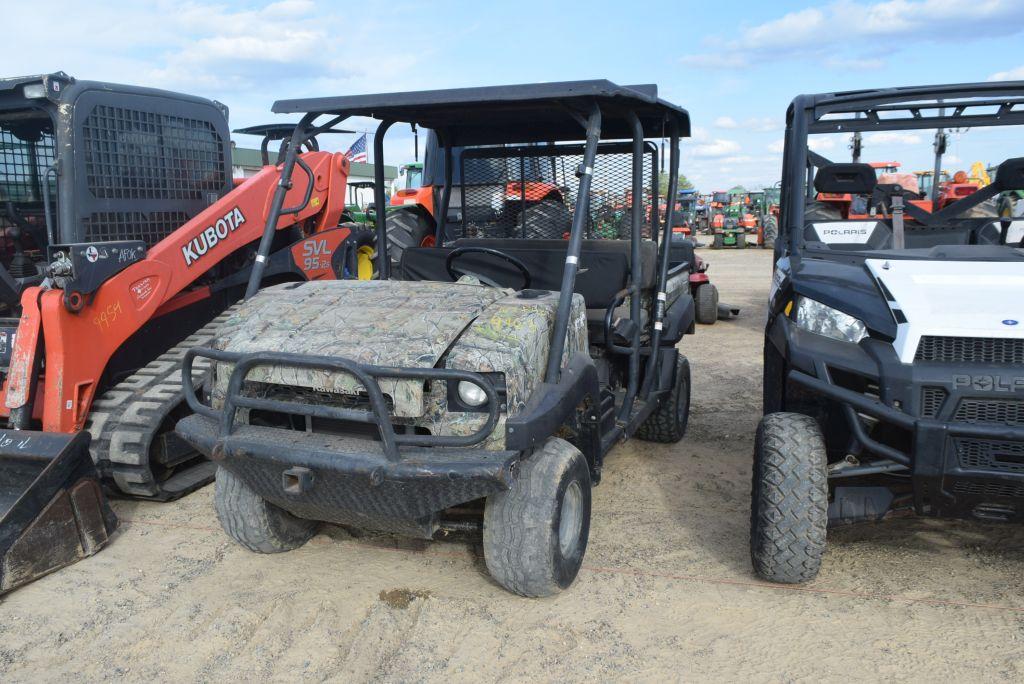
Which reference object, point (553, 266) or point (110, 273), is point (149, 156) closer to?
point (110, 273)

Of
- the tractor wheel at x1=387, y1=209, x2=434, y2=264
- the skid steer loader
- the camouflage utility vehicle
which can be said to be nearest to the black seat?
the camouflage utility vehicle

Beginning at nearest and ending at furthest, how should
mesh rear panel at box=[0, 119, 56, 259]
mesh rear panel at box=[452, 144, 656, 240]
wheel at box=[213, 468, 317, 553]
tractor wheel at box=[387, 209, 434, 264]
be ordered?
wheel at box=[213, 468, 317, 553], mesh rear panel at box=[452, 144, 656, 240], mesh rear panel at box=[0, 119, 56, 259], tractor wheel at box=[387, 209, 434, 264]

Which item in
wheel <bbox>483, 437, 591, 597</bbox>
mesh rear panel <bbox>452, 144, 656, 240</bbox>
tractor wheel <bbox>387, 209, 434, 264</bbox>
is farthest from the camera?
tractor wheel <bbox>387, 209, 434, 264</bbox>

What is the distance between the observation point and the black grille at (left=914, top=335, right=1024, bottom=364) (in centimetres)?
288

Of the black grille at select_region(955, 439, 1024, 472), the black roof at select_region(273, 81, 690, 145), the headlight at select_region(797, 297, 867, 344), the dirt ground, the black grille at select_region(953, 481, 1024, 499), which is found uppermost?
the black roof at select_region(273, 81, 690, 145)

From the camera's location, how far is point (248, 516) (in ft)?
11.5

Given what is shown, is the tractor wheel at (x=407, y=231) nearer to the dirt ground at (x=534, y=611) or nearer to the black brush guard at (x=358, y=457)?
the dirt ground at (x=534, y=611)

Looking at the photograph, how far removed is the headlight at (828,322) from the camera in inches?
124

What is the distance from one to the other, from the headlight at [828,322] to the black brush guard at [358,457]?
138 cm

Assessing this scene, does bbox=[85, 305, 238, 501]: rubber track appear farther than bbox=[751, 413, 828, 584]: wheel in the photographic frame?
Yes

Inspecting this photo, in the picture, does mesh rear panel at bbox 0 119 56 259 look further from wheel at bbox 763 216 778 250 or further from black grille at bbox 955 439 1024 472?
wheel at bbox 763 216 778 250

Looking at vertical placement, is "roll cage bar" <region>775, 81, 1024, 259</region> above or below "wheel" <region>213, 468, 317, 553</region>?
above

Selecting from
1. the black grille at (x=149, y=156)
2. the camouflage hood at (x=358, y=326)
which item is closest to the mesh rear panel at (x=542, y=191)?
the camouflage hood at (x=358, y=326)

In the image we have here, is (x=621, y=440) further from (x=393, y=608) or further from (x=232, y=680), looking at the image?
(x=232, y=680)
